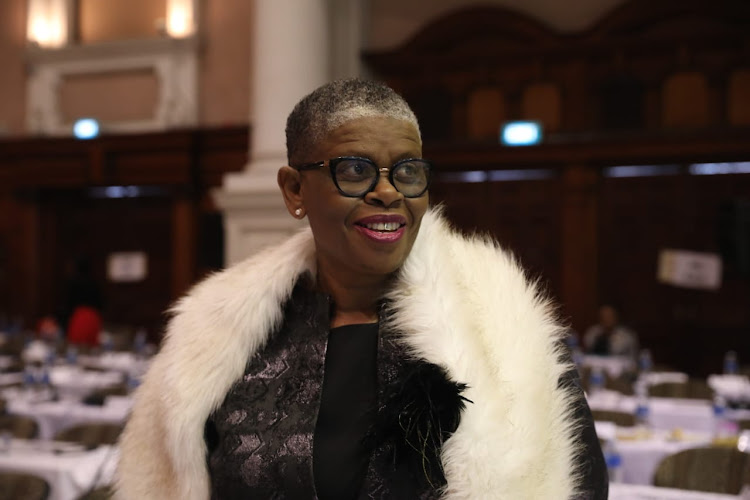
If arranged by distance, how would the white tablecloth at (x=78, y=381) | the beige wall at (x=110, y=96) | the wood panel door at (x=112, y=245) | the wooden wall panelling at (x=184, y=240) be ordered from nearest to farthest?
the white tablecloth at (x=78, y=381), the wooden wall panelling at (x=184, y=240), the wood panel door at (x=112, y=245), the beige wall at (x=110, y=96)

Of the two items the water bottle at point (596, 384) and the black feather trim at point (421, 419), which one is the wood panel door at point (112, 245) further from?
the black feather trim at point (421, 419)

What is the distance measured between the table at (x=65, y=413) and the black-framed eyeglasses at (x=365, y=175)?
464 centimetres

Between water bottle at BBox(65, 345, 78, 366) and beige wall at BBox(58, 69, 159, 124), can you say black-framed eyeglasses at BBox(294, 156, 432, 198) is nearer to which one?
water bottle at BBox(65, 345, 78, 366)

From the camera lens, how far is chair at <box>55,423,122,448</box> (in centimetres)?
474

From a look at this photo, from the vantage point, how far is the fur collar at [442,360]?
1.25 metres

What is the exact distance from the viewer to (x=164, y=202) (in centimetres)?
1300

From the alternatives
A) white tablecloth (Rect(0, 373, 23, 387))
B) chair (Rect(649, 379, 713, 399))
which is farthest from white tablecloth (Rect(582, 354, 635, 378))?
white tablecloth (Rect(0, 373, 23, 387))

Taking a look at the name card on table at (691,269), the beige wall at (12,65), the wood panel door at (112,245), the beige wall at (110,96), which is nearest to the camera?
the name card on table at (691,269)

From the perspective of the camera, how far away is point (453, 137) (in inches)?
457

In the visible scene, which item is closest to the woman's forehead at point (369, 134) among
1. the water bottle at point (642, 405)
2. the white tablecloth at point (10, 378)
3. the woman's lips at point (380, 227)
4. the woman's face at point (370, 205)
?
the woman's face at point (370, 205)

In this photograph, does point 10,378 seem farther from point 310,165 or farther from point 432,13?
point 432,13

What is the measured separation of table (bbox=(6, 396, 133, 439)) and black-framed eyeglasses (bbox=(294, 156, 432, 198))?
4.64 metres

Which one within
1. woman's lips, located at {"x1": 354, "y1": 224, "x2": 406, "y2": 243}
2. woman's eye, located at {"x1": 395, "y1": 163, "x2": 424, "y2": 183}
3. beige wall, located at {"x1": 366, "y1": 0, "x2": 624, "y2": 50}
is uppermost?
beige wall, located at {"x1": 366, "y1": 0, "x2": 624, "y2": 50}

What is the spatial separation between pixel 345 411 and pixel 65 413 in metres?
4.89
